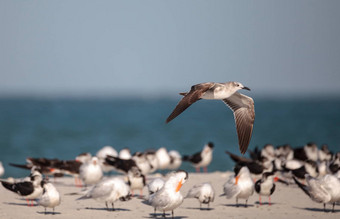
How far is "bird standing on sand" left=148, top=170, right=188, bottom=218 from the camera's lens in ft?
40.7

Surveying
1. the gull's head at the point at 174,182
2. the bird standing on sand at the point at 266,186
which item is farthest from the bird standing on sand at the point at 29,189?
the bird standing on sand at the point at 266,186

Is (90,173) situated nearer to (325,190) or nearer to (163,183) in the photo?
(163,183)

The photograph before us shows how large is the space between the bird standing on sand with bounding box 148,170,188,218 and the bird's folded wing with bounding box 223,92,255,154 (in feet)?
4.79

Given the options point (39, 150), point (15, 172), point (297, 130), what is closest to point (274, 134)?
point (297, 130)

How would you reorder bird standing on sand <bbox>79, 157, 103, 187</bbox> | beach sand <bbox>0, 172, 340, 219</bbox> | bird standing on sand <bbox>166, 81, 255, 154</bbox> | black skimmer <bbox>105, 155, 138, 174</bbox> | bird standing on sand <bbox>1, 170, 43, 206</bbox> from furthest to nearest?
black skimmer <bbox>105, 155, 138, 174</bbox> → bird standing on sand <bbox>79, 157, 103, 187</bbox> → bird standing on sand <bbox>1, 170, 43, 206</bbox> → beach sand <bbox>0, 172, 340, 219</bbox> → bird standing on sand <bbox>166, 81, 255, 154</bbox>

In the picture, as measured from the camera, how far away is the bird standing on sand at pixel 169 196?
12.4m

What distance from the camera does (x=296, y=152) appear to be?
21.0 m

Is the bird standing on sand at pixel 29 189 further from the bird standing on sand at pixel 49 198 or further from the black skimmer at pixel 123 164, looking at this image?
the black skimmer at pixel 123 164

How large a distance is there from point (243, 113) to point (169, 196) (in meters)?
2.22

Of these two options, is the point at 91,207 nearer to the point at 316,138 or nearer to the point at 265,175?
the point at 265,175

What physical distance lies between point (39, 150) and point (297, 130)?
28.9m

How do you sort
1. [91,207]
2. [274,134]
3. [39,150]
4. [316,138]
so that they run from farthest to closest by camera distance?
[274,134]
[316,138]
[39,150]
[91,207]

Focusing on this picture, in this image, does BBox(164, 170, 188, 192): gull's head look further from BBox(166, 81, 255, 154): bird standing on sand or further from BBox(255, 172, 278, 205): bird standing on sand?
BBox(255, 172, 278, 205): bird standing on sand

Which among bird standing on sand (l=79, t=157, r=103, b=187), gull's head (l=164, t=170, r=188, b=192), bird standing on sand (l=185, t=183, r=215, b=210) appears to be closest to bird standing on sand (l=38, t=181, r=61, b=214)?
gull's head (l=164, t=170, r=188, b=192)
